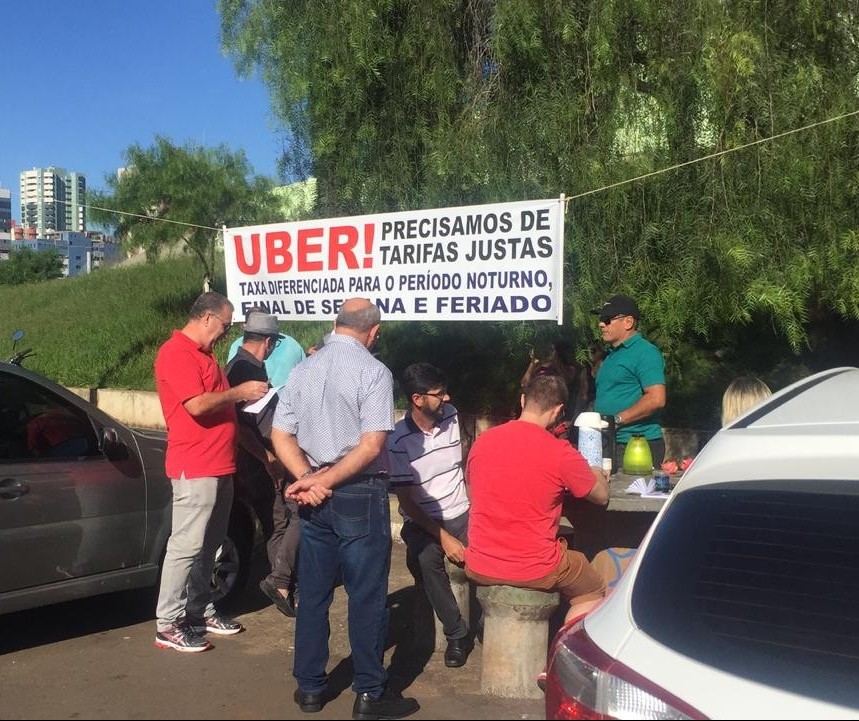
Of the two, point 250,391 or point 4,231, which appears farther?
point 4,231

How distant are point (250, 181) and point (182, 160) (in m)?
1.54

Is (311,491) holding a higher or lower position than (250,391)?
lower

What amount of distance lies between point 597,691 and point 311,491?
6.91 ft

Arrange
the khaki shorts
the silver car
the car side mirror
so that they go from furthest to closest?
the car side mirror, the silver car, the khaki shorts

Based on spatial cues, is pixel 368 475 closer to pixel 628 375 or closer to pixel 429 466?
pixel 429 466

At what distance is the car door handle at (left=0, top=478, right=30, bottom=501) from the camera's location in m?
4.91

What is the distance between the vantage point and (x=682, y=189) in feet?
25.0

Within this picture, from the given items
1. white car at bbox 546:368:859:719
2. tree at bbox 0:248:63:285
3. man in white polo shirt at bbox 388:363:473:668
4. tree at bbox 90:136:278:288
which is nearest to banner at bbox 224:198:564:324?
man in white polo shirt at bbox 388:363:473:668

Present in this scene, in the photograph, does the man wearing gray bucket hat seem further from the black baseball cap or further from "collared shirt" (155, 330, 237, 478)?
the black baseball cap

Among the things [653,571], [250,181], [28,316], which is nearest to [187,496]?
[653,571]

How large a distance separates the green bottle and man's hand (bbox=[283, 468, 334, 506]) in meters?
1.95

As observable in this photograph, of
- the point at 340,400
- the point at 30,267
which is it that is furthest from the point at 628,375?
the point at 30,267

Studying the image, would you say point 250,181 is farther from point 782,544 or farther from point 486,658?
point 782,544

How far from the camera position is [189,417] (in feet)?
16.5
